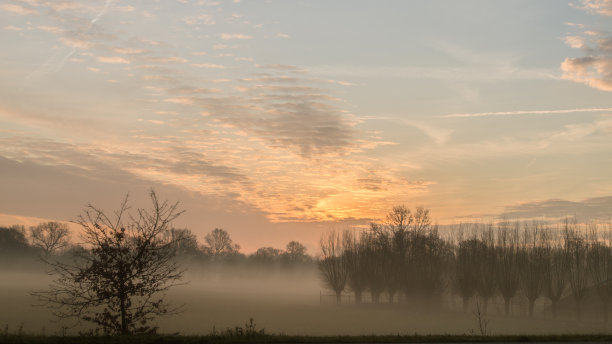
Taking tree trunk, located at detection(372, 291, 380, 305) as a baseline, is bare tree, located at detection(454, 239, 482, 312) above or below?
above

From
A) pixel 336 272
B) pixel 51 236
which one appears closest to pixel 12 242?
pixel 51 236

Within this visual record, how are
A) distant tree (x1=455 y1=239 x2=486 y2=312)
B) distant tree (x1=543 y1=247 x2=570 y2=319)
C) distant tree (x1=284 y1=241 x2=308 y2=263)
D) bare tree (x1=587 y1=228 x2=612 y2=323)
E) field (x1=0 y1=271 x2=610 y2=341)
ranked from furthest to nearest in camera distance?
distant tree (x1=284 y1=241 x2=308 y2=263) → distant tree (x1=455 y1=239 x2=486 y2=312) → distant tree (x1=543 y1=247 x2=570 y2=319) → bare tree (x1=587 y1=228 x2=612 y2=323) → field (x1=0 y1=271 x2=610 y2=341)

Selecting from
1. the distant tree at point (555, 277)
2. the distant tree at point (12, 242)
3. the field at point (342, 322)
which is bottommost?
the field at point (342, 322)

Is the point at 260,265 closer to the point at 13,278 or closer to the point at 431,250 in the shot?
the point at 13,278

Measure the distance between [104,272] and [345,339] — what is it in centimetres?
865

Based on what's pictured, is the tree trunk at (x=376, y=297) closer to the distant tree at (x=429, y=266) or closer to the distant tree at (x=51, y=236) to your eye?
the distant tree at (x=429, y=266)

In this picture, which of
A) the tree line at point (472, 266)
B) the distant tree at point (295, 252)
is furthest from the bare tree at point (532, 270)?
the distant tree at point (295, 252)

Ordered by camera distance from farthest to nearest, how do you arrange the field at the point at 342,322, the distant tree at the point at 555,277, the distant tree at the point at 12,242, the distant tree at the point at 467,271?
the distant tree at the point at 12,242 → the distant tree at the point at 467,271 → the distant tree at the point at 555,277 → the field at the point at 342,322

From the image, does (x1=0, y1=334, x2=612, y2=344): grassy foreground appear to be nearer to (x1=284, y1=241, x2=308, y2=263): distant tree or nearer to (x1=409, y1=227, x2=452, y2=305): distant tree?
(x1=409, y1=227, x2=452, y2=305): distant tree

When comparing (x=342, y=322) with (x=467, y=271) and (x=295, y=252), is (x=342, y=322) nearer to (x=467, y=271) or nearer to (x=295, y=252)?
(x=467, y=271)

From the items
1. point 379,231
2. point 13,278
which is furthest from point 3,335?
point 13,278

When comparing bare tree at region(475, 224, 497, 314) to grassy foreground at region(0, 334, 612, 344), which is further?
bare tree at region(475, 224, 497, 314)

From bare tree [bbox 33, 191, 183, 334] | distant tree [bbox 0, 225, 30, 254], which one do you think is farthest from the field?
distant tree [bbox 0, 225, 30, 254]

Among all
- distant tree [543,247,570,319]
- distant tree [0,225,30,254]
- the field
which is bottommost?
the field
